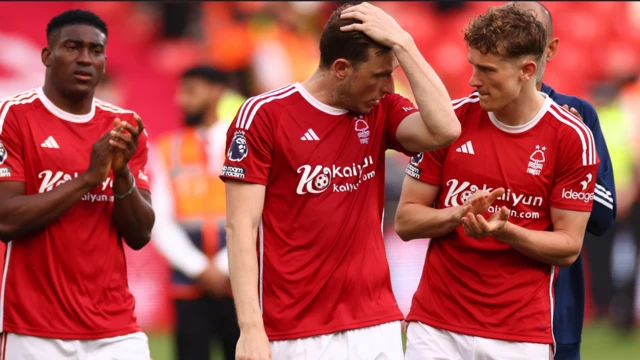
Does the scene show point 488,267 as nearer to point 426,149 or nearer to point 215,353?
point 426,149

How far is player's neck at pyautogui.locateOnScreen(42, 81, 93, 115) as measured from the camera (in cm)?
530

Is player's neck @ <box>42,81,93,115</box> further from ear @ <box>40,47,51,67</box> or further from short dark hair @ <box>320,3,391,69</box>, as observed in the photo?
short dark hair @ <box>320,3,391,69</box>

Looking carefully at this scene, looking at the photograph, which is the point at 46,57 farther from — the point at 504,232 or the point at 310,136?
the point at 504,232

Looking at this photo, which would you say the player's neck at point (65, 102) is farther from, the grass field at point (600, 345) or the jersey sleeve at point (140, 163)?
the grass field at point (600, 345)

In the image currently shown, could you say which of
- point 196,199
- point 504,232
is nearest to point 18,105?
point 504,232

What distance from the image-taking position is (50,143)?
5172mm

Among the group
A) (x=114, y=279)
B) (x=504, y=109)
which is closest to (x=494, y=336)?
(x=504, y=109)

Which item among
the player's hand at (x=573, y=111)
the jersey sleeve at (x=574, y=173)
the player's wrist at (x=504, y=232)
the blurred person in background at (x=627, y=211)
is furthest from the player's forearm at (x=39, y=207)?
the blurred person in background at (x=627, y=211)

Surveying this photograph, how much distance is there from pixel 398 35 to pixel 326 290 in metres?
1.13

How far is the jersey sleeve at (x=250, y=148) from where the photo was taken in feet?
14.4

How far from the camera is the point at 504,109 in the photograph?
498 cm

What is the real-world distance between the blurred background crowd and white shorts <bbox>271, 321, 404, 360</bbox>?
16.0ft

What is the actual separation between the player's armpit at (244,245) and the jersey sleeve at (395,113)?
675mm

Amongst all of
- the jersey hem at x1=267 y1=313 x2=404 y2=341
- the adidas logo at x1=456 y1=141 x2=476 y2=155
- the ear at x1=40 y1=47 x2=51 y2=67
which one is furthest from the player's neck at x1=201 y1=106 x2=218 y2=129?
the jersey hem at x1=267 y1=313 x2=404 y2=341
